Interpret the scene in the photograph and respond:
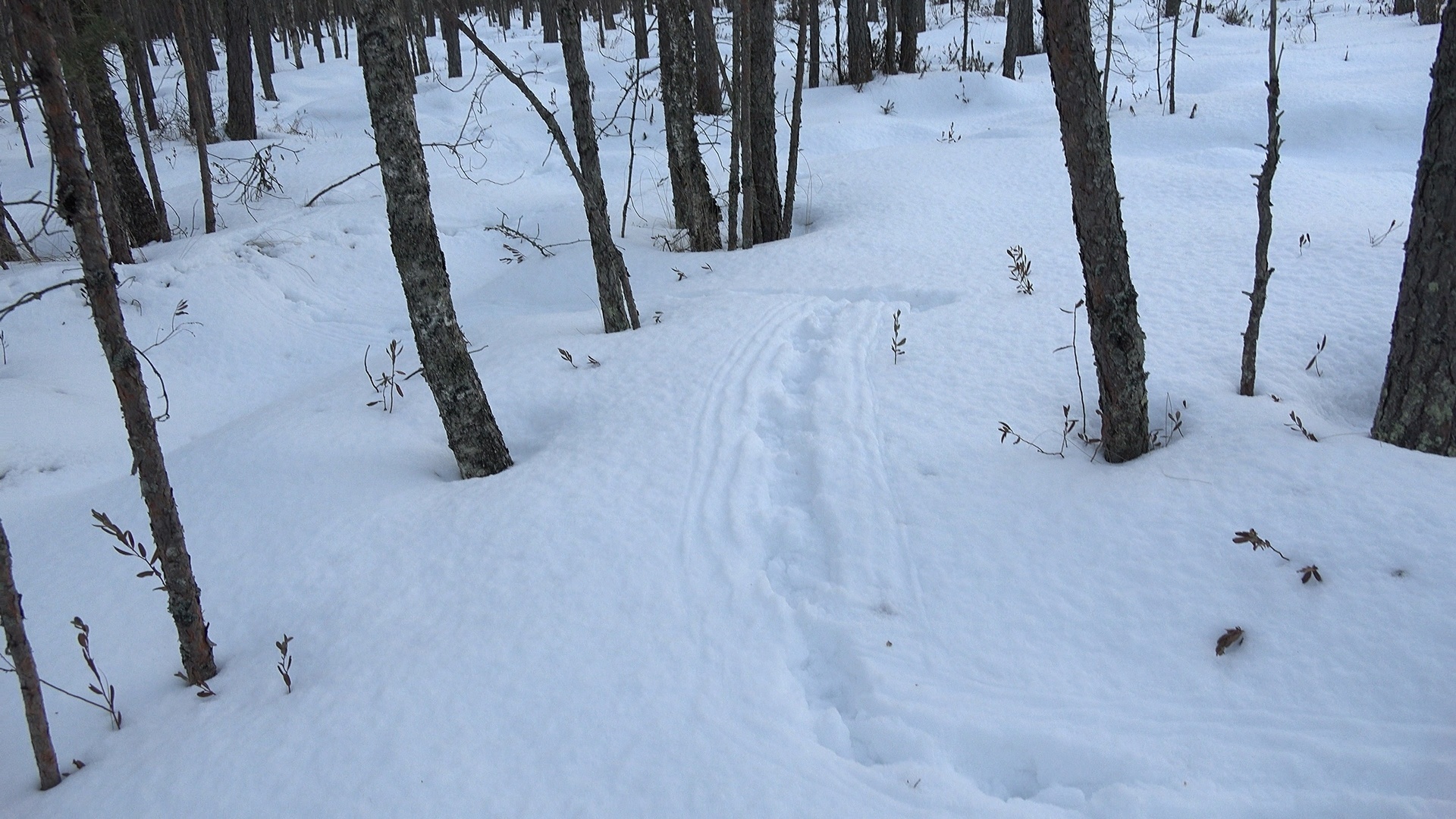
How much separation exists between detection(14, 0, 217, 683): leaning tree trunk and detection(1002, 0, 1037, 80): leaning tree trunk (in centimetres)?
1516

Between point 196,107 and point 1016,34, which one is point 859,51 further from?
point 196,107

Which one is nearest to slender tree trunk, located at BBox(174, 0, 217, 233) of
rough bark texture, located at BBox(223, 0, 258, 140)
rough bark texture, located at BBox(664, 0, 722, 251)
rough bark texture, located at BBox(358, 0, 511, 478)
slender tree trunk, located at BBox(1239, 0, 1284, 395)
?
rough bark texture, located at BBox(223, 0, 258, 140)

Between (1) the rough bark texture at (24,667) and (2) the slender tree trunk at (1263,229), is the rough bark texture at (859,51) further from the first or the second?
(1) the rough bark texture at (24,667)

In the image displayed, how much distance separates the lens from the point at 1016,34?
50.8 ft

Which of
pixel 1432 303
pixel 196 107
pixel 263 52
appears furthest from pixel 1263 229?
pixel 263 52

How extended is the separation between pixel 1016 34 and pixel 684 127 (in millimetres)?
10868

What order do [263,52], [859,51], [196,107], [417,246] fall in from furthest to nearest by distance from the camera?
[263,52] < [859,51] < [196,107] < [417,246]

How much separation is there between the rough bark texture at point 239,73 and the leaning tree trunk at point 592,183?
10.2 m

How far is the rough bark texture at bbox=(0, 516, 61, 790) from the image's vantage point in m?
2.48

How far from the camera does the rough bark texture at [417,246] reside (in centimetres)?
343

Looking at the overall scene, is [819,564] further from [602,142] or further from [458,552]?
[602,142]

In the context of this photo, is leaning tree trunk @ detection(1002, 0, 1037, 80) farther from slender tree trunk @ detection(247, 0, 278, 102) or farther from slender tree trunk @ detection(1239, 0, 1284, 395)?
slender tree trunk @ detection(247, 0, 278, 102)

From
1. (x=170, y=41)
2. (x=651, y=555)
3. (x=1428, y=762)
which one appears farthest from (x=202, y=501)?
(x=170, y=41)

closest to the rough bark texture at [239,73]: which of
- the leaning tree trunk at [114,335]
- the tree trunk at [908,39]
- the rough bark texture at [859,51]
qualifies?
the rough bark texture at [859,51]
